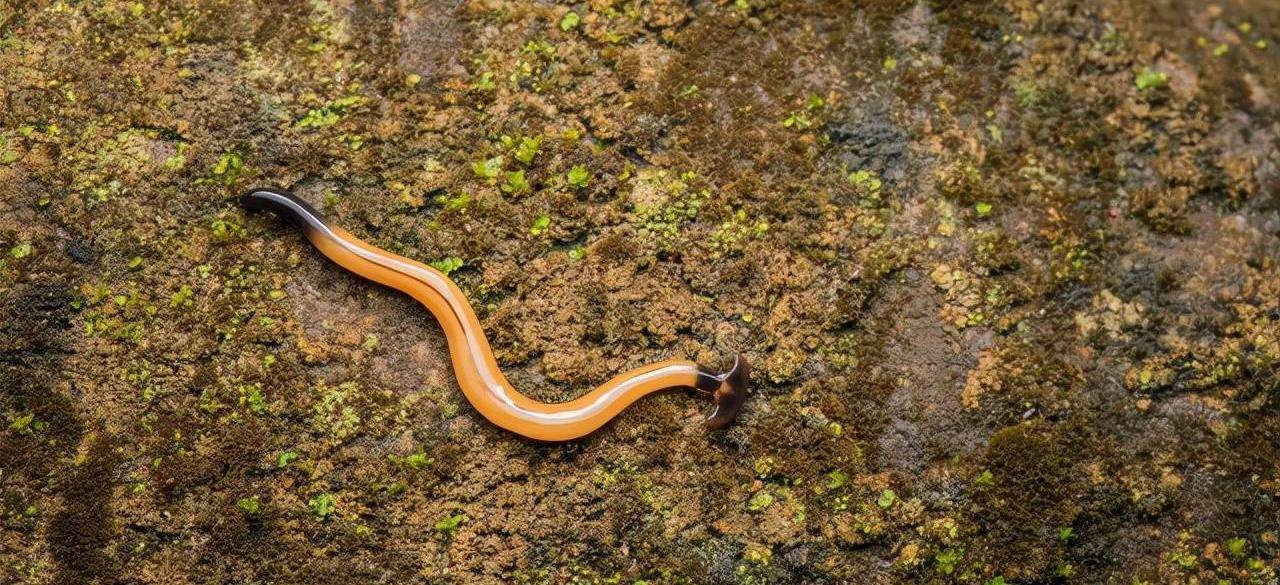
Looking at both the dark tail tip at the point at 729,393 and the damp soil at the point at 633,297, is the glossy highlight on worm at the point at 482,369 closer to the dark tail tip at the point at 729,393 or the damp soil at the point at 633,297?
the dark tail tip at the point at 729,393

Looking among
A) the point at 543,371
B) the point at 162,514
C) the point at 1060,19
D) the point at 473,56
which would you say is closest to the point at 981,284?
the point at 1060,19

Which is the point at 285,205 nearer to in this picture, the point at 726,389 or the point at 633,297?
the point at 633,297

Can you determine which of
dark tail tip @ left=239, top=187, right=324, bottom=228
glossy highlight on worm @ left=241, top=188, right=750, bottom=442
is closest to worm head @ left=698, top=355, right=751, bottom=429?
glossy highlight on worm @ left=241, top=188, right=750, bottom=442

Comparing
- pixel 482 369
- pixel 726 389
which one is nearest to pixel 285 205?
pixel 482 369

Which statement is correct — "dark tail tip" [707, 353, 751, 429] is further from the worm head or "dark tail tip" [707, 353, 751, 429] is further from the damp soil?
the damp soil

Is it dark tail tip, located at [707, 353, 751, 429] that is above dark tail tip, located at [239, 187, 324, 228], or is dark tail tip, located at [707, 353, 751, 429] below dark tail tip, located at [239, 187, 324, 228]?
below

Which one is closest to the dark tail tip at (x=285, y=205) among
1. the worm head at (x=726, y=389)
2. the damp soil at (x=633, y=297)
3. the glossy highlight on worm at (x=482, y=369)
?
the glossy highlight on worm at (x=482, y=369)
